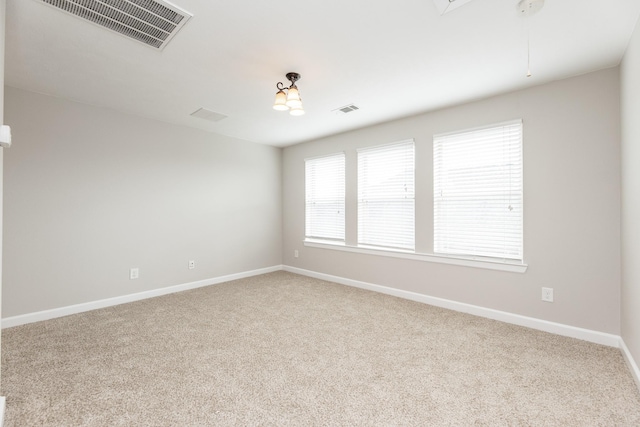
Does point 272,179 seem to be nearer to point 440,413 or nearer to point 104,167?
point 104,167

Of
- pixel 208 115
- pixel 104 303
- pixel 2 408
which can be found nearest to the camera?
pixel 2 408

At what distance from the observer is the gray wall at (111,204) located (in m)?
2.96

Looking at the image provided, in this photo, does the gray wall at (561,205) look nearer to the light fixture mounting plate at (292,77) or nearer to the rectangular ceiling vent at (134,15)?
the light fixture mounting plate at (292,77)

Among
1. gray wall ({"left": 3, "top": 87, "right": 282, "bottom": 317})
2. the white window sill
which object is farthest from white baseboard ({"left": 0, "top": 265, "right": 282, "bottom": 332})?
the white window sill

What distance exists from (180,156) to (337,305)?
3.02 m

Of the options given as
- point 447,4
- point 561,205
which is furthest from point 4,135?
point 561,205

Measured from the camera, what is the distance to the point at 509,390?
6.10 feet

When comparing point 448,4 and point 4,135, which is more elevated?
point 448,4

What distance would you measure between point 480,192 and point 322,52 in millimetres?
2240

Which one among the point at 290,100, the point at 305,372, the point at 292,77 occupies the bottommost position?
the point at 305,372

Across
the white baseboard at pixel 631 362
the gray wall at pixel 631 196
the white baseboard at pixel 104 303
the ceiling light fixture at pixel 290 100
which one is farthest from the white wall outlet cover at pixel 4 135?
the white baseboard at pixel 631 362

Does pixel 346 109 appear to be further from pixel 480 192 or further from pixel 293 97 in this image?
pixel 480 192

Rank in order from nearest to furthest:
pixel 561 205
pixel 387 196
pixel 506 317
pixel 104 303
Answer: pixel 561 205 < pixel 506 317 < pixel 104 303 < pixel 387 196

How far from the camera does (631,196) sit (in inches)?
82.0
